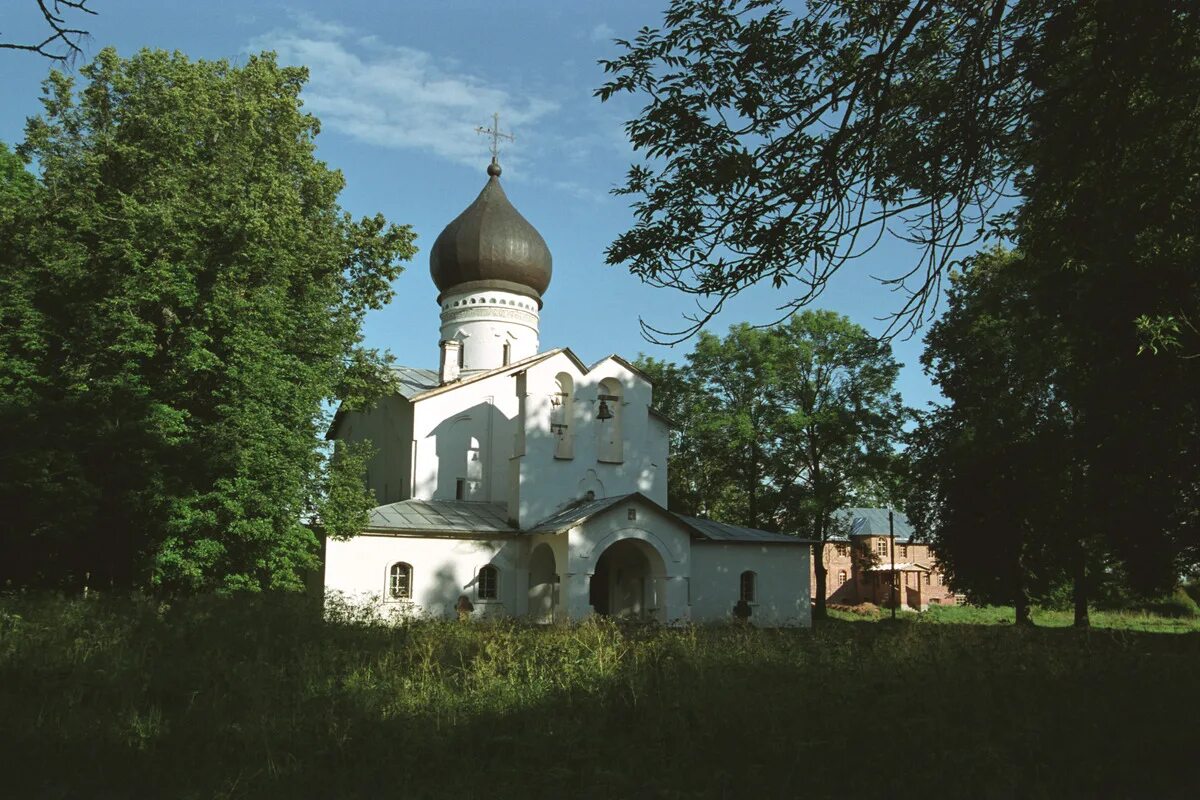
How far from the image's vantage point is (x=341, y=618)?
13430 mm

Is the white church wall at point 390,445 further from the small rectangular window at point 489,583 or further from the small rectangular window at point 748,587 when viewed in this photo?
the small rectangular window at point 748,587

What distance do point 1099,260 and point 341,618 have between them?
39.0 ft

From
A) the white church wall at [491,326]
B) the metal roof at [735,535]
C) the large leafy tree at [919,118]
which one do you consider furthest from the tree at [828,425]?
the large leafy tree at [919,118]

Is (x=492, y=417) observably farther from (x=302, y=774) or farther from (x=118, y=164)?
(x=302, y=774)

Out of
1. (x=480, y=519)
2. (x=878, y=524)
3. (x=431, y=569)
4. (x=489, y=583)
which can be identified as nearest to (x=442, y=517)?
(x=480, y=519)

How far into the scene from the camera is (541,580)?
25.4 metres

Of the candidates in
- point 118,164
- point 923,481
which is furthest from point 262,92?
point 923,481

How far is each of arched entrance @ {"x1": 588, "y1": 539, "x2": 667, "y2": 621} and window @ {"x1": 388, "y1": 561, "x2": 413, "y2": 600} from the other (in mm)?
4891

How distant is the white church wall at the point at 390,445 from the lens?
91.5ft

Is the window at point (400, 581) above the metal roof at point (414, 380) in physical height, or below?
below

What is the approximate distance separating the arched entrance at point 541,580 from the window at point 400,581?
3.36 meters

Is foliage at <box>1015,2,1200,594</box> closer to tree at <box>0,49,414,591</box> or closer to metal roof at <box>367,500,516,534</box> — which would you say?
tree at <box>0,49,414,591</box>

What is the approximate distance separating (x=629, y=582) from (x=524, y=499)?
13.3 feet

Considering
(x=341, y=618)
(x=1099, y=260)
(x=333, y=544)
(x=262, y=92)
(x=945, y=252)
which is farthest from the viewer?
(x=333, y=544)
